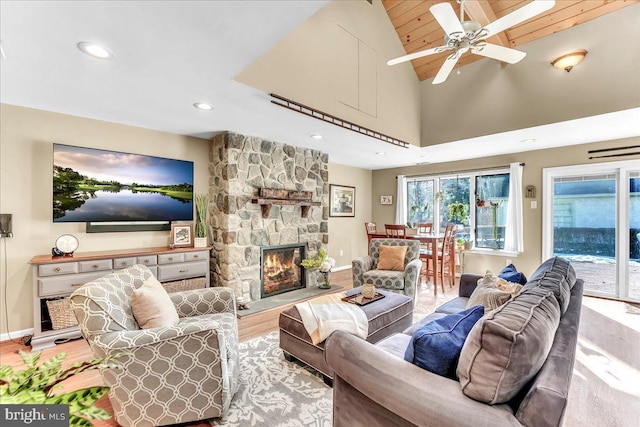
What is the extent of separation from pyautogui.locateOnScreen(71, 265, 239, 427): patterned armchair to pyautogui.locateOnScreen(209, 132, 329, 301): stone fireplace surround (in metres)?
2.16

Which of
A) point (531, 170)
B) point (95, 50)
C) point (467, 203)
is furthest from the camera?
point (467, 203)

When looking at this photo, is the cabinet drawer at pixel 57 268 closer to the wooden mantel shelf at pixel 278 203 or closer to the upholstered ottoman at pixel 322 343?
the wooden mantel shelf at pixel 278 203

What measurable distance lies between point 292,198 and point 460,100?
2.86 meters

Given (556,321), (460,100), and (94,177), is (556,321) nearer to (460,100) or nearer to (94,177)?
(460,100)

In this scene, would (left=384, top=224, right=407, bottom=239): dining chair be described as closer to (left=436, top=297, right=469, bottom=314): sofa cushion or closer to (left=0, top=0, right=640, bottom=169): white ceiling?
(left=0, top=0, right=640, bottom=169): white ceiling

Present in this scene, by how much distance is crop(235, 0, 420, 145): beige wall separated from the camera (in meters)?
2.71

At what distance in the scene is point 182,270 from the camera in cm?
348

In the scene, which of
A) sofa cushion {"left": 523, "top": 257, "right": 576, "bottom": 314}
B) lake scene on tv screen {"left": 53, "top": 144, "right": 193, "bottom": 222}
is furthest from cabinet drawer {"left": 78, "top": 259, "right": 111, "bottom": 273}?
sofa cushion {"left": 523, "top": 257, "right": 576, "bottom": 314}

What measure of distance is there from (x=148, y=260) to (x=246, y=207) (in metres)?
1.36

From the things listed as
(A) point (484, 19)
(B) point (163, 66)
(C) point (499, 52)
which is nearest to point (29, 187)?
(B) point (163, 66)

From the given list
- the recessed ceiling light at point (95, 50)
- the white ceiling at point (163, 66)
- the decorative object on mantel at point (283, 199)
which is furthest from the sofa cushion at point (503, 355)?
the decorative object on mantel at point (283, 199)

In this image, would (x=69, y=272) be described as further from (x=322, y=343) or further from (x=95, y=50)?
(x=322, y=343)

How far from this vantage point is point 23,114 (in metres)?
2.86

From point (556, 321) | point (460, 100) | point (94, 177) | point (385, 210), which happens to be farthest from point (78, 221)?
point (385, 210)
